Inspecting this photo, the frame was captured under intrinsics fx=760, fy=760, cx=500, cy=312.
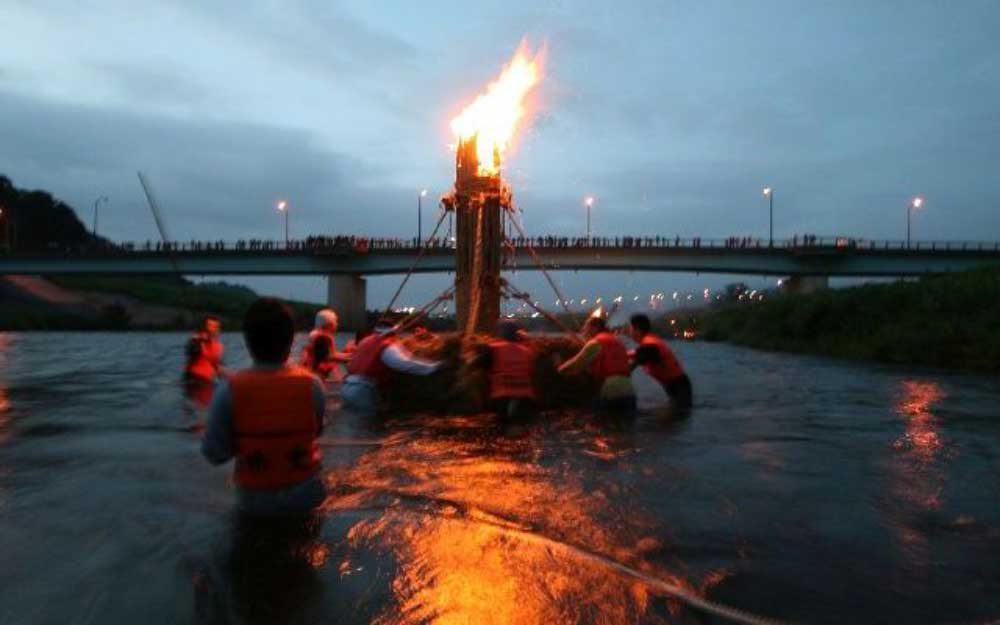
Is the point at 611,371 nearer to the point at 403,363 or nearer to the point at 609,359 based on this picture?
the point at 609,359

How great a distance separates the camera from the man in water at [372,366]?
1199 centimetres

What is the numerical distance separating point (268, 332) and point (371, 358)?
292 inches

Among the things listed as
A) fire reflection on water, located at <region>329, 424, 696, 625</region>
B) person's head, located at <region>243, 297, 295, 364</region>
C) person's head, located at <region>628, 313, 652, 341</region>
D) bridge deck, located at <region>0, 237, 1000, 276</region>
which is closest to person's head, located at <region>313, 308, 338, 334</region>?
fire reflection on water, located at <region>329, 424, 696, 625</region>

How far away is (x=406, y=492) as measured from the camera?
725 cm

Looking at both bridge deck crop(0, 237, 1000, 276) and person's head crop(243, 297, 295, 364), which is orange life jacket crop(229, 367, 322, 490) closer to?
person's head crop(243, 297, 295, 364)

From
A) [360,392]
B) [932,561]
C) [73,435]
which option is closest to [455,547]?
[932,561]

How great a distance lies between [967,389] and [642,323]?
10923 millimetres

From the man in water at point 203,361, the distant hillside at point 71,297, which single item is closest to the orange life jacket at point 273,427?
the man in water at point 203,361

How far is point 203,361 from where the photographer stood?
15992 mm

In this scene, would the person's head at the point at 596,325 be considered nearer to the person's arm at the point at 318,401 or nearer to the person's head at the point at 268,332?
the person's arm at the point at 318,401

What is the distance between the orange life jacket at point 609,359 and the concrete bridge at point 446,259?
1911 inches

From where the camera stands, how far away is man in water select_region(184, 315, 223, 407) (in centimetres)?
1550

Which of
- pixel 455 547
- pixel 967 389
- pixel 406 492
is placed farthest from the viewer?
pixel 967 389

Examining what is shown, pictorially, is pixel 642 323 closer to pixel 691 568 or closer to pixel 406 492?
pixel 406 492
